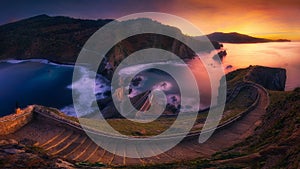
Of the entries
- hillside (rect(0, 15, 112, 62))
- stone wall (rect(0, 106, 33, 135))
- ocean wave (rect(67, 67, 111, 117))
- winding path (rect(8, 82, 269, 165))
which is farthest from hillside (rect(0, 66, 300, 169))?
hillside (rect(0, 15, 112, 62))

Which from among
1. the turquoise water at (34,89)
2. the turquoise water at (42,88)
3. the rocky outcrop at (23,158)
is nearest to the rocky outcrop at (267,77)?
the turquoise water at (42,88)

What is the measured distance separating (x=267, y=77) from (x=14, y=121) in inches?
1419

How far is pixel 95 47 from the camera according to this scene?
2694 inches

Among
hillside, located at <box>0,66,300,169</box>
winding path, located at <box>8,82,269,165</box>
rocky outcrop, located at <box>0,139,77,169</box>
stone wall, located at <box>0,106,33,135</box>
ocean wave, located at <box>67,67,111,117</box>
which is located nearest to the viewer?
rocky outcrop, located at <box>0,139,77,169</box>

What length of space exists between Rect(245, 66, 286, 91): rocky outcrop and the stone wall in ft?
89.6

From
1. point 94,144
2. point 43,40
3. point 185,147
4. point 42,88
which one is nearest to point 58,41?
point 43,40

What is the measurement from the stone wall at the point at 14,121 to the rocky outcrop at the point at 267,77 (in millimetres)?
27297

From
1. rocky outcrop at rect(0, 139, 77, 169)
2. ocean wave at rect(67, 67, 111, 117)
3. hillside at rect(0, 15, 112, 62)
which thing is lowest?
ocean wave at rect(67, 67, 111, 117)

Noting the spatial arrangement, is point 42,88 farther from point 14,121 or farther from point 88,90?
point 14,121

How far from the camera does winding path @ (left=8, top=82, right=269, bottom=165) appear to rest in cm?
1028

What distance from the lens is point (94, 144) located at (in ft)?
37.9

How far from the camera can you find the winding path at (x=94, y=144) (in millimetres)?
10281

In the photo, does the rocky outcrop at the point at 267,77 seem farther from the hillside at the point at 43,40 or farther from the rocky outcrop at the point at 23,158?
the hillside at the point at 43,40

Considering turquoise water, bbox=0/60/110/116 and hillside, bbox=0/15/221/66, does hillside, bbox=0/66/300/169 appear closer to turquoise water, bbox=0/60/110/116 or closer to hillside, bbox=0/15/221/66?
turquoise water, bbox=0/60/110/116
